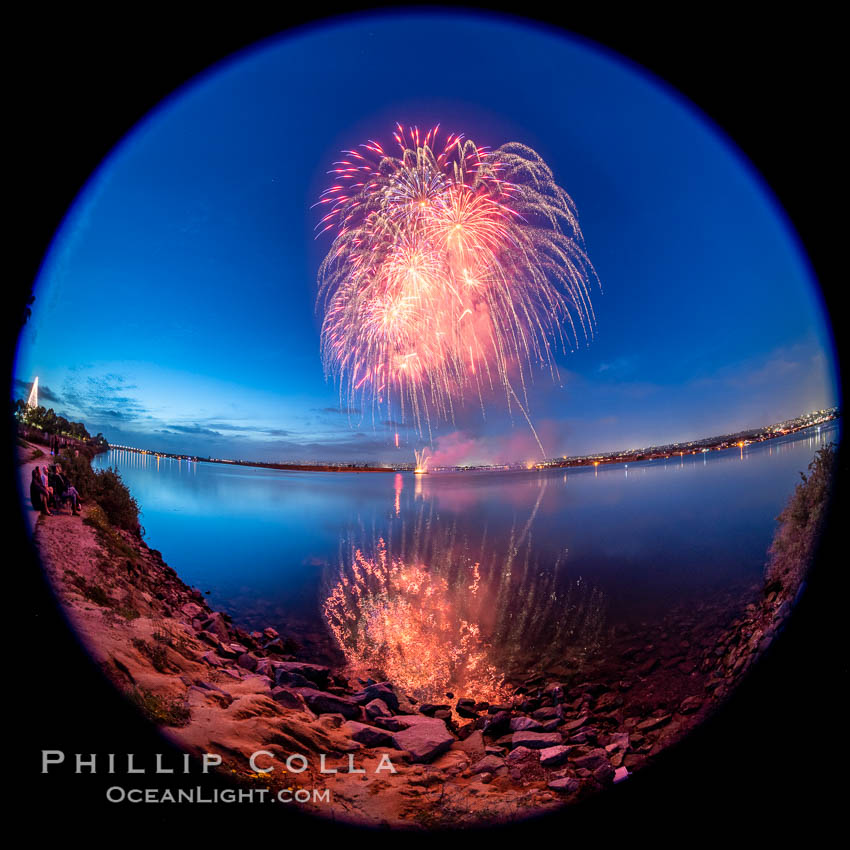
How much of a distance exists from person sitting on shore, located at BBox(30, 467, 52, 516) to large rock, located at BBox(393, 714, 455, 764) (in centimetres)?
557

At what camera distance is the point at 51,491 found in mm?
4723

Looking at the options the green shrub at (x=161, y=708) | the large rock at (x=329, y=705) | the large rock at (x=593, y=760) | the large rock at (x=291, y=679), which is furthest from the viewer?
the large rock at (x=291, y=679)

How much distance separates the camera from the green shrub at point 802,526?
3.99 meters

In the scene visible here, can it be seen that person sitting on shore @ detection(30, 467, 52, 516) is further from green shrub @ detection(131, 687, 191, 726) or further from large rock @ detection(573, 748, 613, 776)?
large rock @ detection(573, 748, 613, 776)

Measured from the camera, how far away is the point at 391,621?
792cm

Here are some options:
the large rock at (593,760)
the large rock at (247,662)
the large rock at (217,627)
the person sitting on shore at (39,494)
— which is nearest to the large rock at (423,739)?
the large rock at (593,760)

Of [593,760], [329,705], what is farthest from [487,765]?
[329,705]

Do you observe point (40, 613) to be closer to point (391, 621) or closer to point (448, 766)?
point (448, 766)

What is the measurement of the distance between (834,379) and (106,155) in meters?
8.99

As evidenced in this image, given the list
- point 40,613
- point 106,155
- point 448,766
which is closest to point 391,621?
point 448,766

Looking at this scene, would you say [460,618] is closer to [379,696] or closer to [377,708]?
[379,696]

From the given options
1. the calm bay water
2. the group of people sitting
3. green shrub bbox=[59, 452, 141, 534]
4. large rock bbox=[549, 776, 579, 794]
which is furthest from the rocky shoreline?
the calm bay water

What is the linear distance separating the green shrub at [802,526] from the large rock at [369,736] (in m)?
5.22

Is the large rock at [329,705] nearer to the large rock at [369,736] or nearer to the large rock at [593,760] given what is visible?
the large rock at [369,736]
